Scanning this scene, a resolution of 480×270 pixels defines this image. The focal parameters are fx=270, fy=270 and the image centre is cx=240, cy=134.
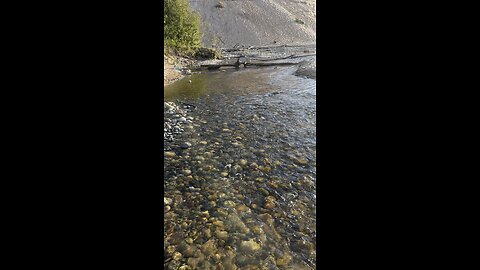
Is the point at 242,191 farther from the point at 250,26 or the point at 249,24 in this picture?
the point at 249,24

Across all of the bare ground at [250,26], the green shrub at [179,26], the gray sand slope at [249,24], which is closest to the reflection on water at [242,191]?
the green shrub at [179,26]

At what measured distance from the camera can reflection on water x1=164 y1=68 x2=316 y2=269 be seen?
134 inches

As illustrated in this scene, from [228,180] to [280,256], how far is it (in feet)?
6.70

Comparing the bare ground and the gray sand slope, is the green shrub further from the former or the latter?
the gray sand slope

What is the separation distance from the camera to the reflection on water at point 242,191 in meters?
3.41

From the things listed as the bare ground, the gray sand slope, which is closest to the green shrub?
the bare ground

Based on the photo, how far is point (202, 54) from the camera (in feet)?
86.3

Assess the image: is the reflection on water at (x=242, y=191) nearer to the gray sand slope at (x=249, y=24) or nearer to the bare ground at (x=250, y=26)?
the bare ground at (x=250, y=26)

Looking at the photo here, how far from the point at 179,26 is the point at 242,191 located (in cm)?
2214

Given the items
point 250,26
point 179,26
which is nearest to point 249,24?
point 250,26

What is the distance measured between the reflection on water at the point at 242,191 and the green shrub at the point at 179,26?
16086 mm
